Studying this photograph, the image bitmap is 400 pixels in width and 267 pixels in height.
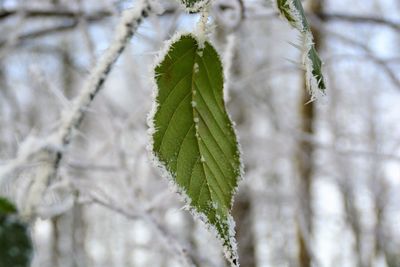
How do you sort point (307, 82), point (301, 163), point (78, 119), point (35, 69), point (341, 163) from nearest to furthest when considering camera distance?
point (307, 82)
point (78, 119)
point (35, 69)
point (341, 163)
point (301, 163)

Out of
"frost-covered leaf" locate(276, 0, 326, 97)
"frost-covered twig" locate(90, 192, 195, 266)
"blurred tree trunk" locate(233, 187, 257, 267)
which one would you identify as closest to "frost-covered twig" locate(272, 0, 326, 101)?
"frost-covered leaf" locate(276, 0, 326, 97)

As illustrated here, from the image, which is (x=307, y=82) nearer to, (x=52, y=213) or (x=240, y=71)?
(x=52, y=213)

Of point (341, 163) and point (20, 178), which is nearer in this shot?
point (20, 178)

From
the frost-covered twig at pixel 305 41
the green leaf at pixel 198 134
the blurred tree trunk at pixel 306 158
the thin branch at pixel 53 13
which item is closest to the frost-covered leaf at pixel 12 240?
the green leaf at pixel 198 134

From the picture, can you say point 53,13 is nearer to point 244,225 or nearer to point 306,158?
point 306,158

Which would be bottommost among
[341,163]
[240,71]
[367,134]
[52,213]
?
[367,134]

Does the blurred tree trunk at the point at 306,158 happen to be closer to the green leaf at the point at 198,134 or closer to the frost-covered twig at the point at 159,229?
the frost-covered twig at the point at 159,229

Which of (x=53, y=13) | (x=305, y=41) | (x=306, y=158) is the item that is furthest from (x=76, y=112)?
(x=306, y=158)

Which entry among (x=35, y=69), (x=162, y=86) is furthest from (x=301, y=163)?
(x=162, y=86)
